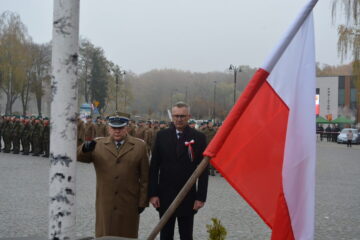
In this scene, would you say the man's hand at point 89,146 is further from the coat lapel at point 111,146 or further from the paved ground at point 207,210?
the paved ground at point 207,210

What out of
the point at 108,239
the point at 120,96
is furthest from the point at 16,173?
the point at 120,96

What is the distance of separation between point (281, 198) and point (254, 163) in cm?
34

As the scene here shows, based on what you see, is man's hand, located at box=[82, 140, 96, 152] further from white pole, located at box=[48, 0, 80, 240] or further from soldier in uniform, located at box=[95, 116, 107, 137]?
soldier in uniform, located at box=[95, 116, 107, 137]

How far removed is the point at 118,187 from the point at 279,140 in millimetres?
1678

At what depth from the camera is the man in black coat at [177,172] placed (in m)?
4.48

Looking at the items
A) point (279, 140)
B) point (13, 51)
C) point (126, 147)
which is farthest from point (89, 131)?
point (13, 51)

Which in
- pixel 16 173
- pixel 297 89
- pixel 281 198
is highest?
pixel 297 89

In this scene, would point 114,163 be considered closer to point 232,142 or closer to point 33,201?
point 232,142

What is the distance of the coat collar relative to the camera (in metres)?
4.42

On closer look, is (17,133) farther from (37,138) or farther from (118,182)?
(118,182)

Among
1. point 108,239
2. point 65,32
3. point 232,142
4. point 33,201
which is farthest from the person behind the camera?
point 33,201

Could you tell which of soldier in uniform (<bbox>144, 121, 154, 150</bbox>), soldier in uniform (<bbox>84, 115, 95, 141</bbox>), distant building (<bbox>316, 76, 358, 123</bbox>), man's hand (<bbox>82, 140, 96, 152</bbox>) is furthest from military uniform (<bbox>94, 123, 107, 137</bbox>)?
distant building (<bbox>316, 76, 358, 123</bbox>)

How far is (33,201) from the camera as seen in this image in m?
9.32

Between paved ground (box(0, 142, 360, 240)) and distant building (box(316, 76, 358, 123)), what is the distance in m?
71.8
